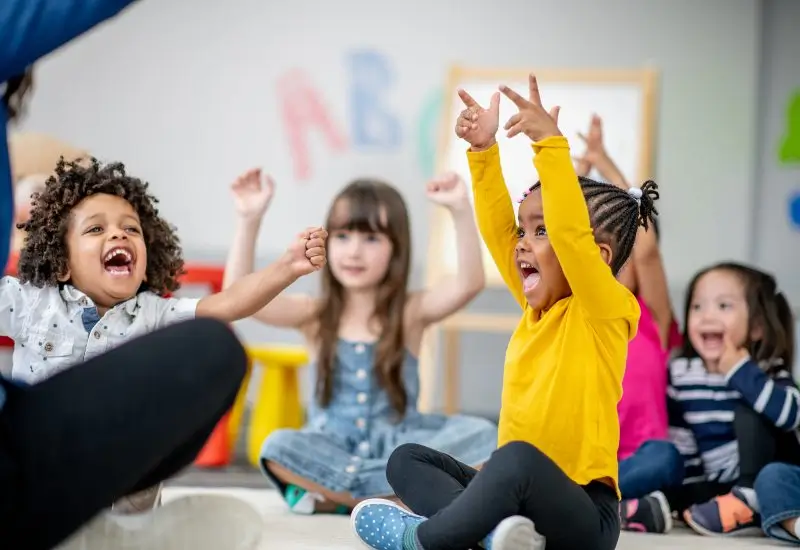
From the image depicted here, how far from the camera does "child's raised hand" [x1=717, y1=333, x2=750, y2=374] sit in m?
1.84

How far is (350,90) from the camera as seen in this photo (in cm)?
345

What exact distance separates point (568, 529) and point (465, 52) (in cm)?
239

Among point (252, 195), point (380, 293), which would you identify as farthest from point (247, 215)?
point (380, 293)

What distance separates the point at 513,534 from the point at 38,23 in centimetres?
72

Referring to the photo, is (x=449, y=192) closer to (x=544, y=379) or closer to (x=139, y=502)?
(x=544, y=379)

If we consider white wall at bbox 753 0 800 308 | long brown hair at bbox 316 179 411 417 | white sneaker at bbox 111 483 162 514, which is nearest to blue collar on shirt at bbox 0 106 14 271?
white sneaker at bbox 111 483 162 514

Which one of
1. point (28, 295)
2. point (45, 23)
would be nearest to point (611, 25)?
point (28, 295)

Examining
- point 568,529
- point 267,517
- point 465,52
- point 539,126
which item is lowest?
point 267,517

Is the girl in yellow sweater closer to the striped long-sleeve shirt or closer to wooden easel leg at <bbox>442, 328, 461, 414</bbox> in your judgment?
the striped long-sleeve shirt

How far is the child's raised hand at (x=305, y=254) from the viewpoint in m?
1.35

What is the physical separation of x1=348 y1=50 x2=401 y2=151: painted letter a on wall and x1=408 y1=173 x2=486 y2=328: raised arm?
58.7 inches

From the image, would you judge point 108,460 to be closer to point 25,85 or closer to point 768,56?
point 25,85

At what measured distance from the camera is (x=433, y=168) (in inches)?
134

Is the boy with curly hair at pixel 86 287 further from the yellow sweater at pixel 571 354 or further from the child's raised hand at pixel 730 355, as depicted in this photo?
the child's raised hand at pixel 730 355
